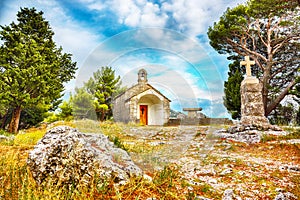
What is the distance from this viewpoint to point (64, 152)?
2408 millimetres

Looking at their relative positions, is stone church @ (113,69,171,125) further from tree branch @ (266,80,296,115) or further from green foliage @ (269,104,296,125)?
green foliage @ (269,104,296,125)

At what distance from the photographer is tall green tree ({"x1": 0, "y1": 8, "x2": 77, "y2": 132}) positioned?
11072 mm

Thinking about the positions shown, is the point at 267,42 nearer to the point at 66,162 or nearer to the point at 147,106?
the point at 147,106

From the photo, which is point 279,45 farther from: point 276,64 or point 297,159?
point 297,159

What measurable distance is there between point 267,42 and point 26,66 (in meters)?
18.6

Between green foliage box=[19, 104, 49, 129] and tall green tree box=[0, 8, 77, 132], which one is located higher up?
tall green tree box=[0, 8, 77, 132]

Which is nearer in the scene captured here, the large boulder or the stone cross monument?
the large boulder

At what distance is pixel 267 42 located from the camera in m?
17.9

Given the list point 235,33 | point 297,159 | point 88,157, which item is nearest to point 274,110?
point 235,33

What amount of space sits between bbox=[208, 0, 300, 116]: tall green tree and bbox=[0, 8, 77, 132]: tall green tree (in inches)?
527

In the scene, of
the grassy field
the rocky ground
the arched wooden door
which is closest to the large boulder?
the grassy field

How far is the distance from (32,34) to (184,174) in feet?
45.7

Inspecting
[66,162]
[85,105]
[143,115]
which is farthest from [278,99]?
[66,162]

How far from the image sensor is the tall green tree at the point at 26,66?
11.1m
